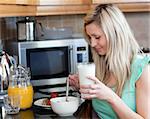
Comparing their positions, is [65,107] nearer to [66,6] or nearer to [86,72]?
Result: [86,72]

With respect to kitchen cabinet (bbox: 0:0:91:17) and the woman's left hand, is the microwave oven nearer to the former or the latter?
kitchen cabinet (bbox: 0:0:91:17)

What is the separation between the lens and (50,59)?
247 centimetres

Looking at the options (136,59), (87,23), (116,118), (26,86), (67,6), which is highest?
(67,6)

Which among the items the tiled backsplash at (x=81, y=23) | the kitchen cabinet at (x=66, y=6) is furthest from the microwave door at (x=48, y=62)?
the tiled backsplash at (x=81, y=23)

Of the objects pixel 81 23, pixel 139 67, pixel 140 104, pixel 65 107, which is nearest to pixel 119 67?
pixel 139 67

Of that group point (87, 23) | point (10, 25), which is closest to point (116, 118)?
point (87, 23)

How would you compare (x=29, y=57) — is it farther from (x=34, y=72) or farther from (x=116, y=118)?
(x=116, y=118)

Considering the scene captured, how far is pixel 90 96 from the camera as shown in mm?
1563

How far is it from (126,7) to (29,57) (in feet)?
2.66

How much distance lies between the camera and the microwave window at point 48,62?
2.40m

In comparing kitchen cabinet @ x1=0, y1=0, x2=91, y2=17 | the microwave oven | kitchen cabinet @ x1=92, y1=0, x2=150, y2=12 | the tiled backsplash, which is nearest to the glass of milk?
kitchen cabinet @ x1=0, y1=0, x2=91, y2=17

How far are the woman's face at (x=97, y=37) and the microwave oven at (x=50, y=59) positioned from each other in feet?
2.16

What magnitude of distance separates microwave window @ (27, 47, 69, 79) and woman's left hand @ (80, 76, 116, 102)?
0.88m

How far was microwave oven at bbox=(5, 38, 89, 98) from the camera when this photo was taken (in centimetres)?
236
